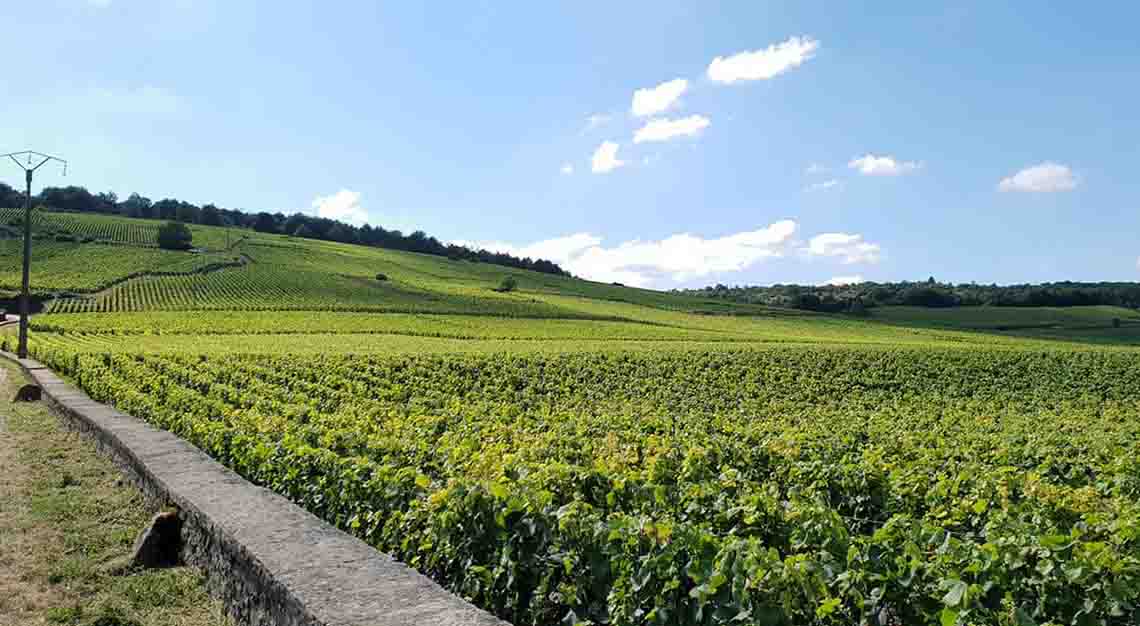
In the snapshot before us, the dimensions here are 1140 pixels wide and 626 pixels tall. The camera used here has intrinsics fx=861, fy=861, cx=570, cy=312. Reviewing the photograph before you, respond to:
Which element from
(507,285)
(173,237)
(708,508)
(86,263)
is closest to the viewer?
(708,508)

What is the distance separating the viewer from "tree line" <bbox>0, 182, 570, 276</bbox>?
531ft

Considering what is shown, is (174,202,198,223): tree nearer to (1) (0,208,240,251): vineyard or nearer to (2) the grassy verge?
(1) (0,208,240,251): vineyard

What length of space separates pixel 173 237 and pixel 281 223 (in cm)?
5123

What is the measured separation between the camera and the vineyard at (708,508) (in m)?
4.51

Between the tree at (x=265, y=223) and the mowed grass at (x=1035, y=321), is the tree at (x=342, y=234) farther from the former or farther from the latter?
the mowed grass at (x=1035, y=321)

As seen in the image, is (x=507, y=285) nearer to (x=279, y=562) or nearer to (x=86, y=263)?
(x=86, y=263)

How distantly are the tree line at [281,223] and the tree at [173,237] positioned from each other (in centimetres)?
3798

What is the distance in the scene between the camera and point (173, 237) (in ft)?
400

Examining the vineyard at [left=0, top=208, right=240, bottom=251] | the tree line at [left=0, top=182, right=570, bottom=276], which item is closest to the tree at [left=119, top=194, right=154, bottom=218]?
the tree line at [left=0, top=182, right=570, bottom=276]

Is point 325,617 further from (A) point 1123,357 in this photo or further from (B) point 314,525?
(A) point 1123,357

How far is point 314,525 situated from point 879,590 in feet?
15.1

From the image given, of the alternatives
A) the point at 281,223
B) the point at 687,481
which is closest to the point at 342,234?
the point at 281,223

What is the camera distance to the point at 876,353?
152 ft

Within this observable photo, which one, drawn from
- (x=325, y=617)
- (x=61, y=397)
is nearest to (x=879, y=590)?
(x=325, y=617)
